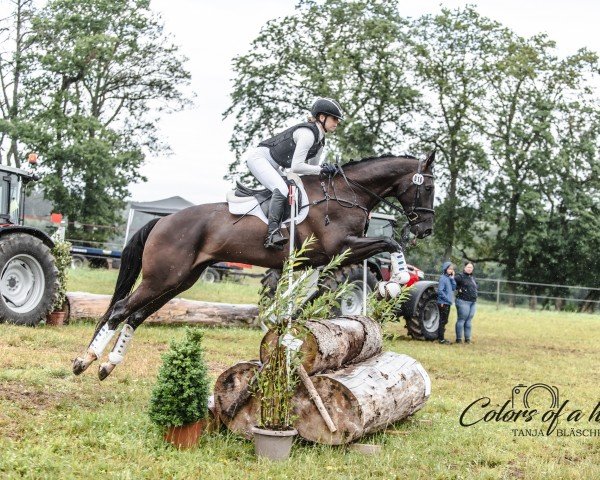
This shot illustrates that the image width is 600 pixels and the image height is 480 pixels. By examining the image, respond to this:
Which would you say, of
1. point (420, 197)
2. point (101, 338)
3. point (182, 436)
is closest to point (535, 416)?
point (420, 197)

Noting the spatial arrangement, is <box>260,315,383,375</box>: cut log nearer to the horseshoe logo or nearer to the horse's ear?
the horseshoe logo

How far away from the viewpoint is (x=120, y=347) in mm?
7129

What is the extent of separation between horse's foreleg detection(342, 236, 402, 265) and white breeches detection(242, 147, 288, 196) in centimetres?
79

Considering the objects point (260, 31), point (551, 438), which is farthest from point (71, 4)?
point (551, 438)

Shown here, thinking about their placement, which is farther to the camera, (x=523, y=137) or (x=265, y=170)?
(x=523, y=137)

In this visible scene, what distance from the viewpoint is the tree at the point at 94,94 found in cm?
3469

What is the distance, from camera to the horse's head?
320 inches

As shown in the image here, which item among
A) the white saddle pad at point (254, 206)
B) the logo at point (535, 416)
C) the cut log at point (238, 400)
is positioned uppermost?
the white saddle pad at point (254, 206)

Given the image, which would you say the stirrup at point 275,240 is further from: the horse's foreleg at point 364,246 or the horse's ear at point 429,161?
the horse's ear at point 429,161

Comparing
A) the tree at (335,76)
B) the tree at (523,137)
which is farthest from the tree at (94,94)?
the tree at (523,137)

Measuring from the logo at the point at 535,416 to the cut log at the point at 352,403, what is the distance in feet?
2.53

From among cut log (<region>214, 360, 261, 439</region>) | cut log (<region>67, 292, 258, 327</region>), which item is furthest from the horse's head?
cut log (<region>67, 292, 258, 327</region>)

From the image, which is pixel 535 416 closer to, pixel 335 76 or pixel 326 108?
pixel 326 108

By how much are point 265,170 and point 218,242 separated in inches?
34.6
